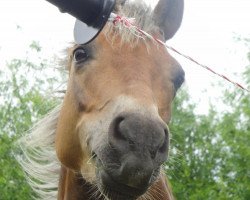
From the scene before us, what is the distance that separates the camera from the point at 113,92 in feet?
9.70

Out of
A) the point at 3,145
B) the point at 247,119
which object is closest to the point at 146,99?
the point at 247,119

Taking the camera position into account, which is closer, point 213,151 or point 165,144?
point 165,144

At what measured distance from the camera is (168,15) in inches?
150

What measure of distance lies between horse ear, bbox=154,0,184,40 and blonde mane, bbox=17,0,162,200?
10 cm

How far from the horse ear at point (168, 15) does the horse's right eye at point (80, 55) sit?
0.67m

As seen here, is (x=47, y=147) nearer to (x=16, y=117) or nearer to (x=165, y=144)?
(x=165, y=144)

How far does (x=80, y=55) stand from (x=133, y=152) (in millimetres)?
1104

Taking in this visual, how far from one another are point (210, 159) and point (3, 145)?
4801 mm

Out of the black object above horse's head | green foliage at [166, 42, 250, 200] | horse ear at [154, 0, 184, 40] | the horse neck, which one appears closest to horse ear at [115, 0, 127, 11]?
horse ear at [154, 0, 184, 40]

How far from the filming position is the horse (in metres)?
2.63

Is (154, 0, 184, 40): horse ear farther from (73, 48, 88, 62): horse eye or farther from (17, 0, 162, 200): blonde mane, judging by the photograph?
(73, 48, 88, 62): horse eye

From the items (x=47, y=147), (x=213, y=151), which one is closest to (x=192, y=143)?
(x=213, y=151)

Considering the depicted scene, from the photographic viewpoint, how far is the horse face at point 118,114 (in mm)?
2605

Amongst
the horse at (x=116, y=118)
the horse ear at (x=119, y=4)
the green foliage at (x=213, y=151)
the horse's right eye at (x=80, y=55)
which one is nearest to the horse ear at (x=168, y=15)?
the horse at (x=116, y=118)
